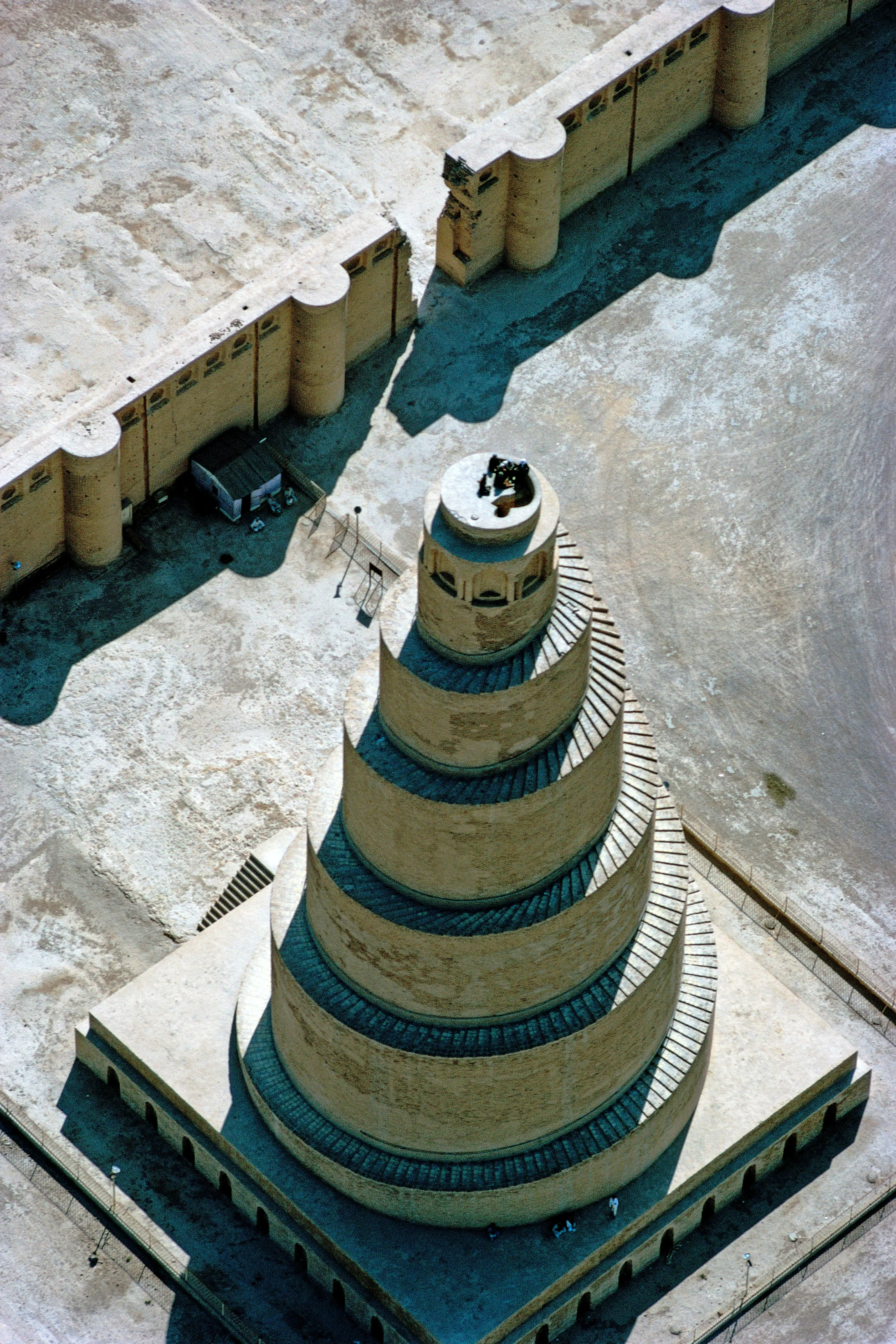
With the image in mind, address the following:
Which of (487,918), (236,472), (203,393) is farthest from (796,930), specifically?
(203,393)

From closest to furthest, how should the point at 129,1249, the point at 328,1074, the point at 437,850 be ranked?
the point at 437,850, the point at 328,1074, the point at 129,1249

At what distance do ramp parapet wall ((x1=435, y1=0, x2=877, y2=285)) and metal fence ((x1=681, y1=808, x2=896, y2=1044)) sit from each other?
15920 millimetres

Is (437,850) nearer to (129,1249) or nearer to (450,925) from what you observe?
(450,925)

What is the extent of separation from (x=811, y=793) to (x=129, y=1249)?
17659 mm

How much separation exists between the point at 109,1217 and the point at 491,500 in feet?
64.9

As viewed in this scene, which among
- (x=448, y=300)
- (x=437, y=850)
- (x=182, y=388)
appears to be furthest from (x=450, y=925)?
(x=448, y=300)

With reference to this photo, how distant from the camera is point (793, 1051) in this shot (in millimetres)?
62656

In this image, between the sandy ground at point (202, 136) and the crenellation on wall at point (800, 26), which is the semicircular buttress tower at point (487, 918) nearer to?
the sandy ground at point (202, 136)

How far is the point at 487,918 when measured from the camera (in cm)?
5434

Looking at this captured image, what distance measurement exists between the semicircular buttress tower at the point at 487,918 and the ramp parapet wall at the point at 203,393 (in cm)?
1288

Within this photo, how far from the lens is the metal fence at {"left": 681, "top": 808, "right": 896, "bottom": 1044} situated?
66438mm

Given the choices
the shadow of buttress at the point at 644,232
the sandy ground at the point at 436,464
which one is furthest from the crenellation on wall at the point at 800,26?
the sandy ground at the point at 436,464

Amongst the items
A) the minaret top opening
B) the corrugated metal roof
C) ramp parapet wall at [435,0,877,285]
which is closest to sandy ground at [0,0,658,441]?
ramp parapet wall at [435,0,877,285]

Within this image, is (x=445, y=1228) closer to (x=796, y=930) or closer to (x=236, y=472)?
(x=796, y=930)
